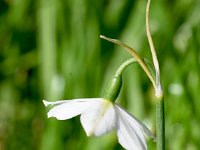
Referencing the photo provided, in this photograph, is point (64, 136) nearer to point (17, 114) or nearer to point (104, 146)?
point (104, 146)

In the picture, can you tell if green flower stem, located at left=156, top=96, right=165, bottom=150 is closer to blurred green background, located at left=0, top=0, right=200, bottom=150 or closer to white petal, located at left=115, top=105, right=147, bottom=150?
white petal, located at left=115, top=105, right=147, bottom=150

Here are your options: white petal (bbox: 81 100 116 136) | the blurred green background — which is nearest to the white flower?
white petal (bbox: 81 100 116 136)

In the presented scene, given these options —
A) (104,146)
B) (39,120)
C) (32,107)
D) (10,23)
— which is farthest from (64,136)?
(10,23)

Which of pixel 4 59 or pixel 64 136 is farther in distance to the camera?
pixel 4 59

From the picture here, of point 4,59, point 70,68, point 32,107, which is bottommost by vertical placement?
point 32,107

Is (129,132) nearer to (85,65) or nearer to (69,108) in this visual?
(69,108)

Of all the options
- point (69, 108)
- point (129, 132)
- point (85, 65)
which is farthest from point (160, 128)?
point (85, 65)
